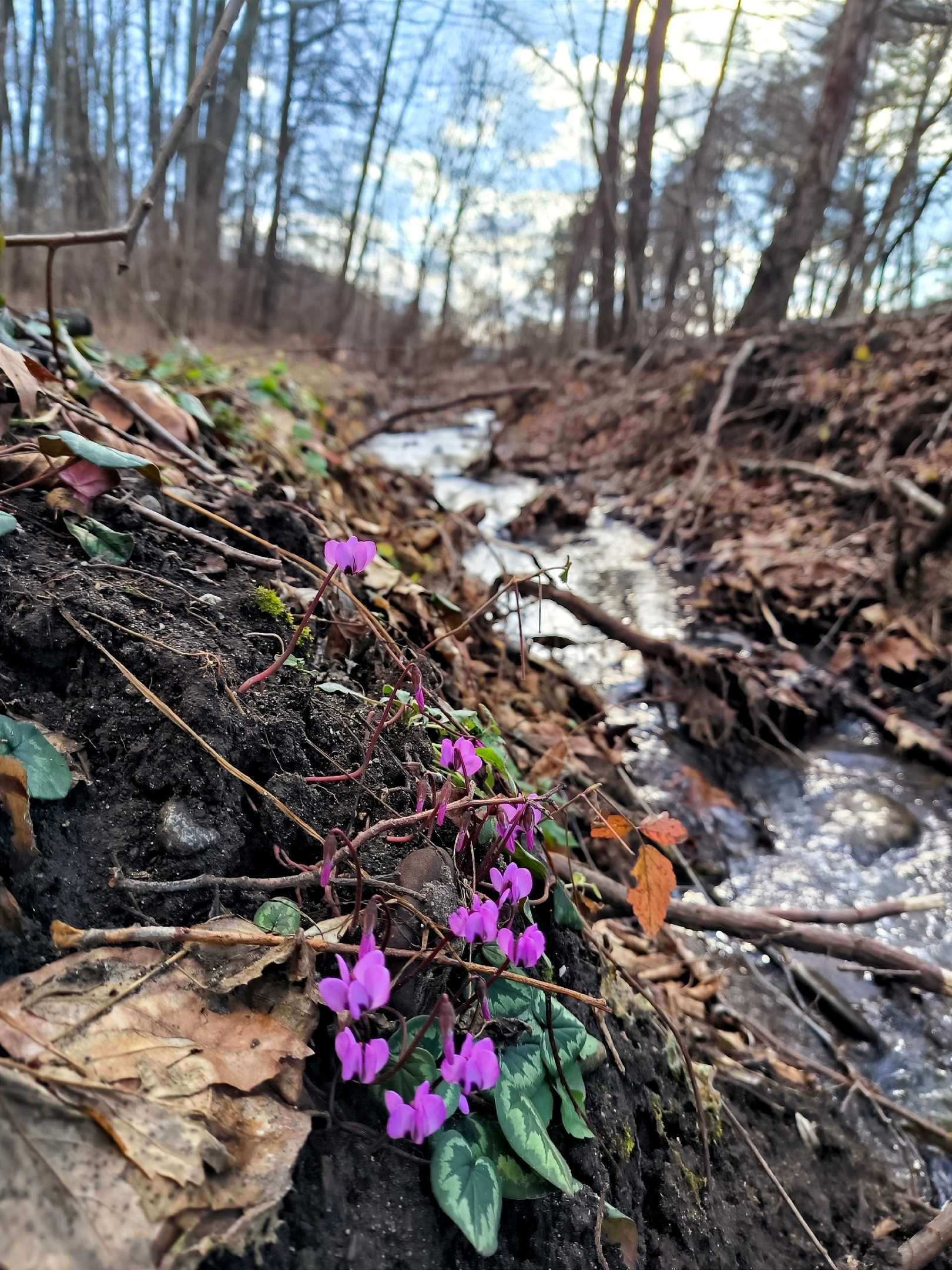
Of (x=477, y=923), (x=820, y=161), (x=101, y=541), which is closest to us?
(x=477, y=923)

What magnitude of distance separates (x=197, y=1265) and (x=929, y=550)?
480 cm

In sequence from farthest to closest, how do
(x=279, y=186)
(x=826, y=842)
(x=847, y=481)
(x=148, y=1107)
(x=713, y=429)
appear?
(x=279, y=186) < (x=713, y=429) < (x=847, y=481) < (x=826, y=842) < (x=148, y=1107)

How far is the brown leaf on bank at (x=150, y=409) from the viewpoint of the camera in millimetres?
2148

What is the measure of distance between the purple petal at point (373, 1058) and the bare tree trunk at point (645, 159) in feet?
43.4

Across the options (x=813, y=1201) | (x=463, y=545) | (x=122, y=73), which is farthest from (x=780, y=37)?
(x=813, y=1201)

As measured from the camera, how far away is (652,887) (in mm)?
1312

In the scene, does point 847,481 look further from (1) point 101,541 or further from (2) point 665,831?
(1) point 101,541

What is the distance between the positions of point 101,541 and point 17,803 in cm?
67

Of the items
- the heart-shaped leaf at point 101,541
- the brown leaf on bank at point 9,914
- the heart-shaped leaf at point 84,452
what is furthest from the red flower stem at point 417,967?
the heart-shaped leaf at point 84,452

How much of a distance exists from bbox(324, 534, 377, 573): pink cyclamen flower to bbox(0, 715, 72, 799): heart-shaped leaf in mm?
450

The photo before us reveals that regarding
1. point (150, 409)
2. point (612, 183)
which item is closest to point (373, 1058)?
point (150, 409)

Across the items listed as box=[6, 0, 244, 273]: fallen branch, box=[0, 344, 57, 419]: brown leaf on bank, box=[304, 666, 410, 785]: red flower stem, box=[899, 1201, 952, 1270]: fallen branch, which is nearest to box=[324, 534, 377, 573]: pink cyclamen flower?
box=[304, 666, 410, 785]: red flower stem

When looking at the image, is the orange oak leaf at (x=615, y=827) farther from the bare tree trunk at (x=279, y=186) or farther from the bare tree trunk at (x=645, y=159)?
the bare tree trunk at (x=279, y=186)

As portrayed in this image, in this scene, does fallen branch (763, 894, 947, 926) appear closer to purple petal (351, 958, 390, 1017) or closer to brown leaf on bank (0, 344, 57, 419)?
purple petal (351, 958, 390, 1017)
